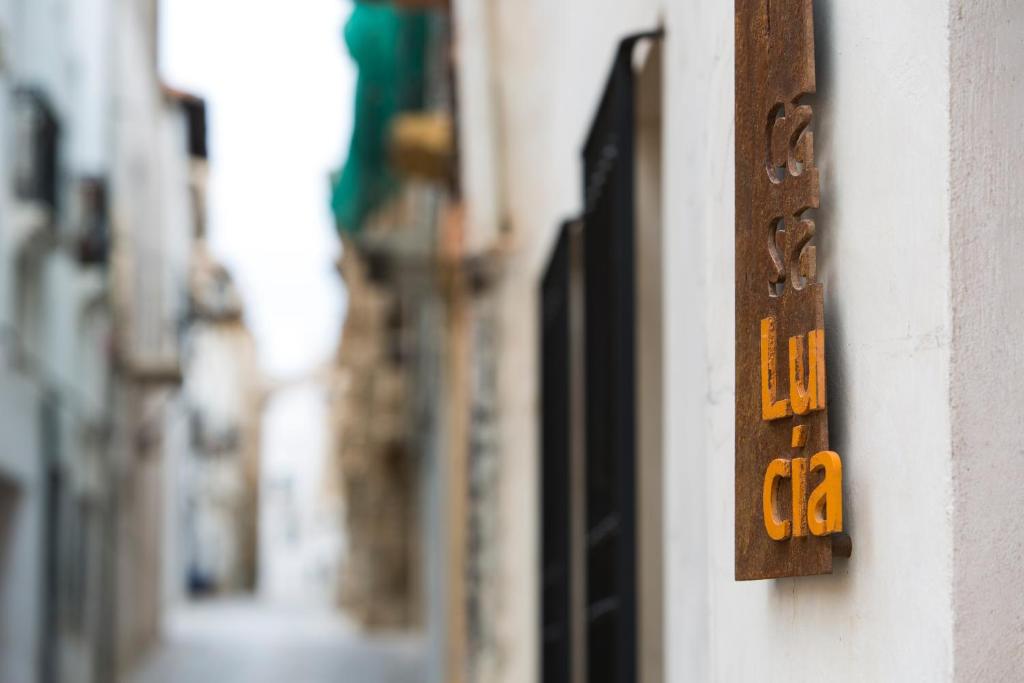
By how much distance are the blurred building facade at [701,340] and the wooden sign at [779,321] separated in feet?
0.13

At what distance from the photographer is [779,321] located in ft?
9.02

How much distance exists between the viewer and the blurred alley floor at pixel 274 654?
76.5 feet

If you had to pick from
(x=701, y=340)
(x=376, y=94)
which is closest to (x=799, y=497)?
(x=701, y=340)

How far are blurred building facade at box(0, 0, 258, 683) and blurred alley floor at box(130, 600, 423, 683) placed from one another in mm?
747

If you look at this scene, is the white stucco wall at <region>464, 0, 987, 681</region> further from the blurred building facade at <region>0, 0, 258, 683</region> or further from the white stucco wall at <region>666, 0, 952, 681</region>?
the blurred building facade at <region>0, 0, 258, 683</region>

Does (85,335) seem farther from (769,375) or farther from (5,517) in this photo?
(769,375)

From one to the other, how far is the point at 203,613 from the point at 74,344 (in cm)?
1960

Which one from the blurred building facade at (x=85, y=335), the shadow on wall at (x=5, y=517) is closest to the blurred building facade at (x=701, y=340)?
the blurred building facade at (x=85, y=335)

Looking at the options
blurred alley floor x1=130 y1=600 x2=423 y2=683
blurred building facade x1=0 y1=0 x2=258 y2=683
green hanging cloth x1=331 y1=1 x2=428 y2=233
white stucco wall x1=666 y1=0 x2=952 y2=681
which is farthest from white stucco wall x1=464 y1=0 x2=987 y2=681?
blurred alley floor x1=130 y1=600 x2=423 y2=683

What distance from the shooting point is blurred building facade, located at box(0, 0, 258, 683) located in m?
16.8

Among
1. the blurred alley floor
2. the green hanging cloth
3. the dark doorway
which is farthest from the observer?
the blurred alley floor

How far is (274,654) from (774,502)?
24.7 meters

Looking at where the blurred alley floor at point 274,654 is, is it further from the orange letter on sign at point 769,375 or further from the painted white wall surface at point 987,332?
the painted white wall surface at point 987,332

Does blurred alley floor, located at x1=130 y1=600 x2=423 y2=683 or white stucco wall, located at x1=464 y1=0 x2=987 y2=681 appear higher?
white stucco wall, located at x1=464 y1=0 x2=987 y2=681
